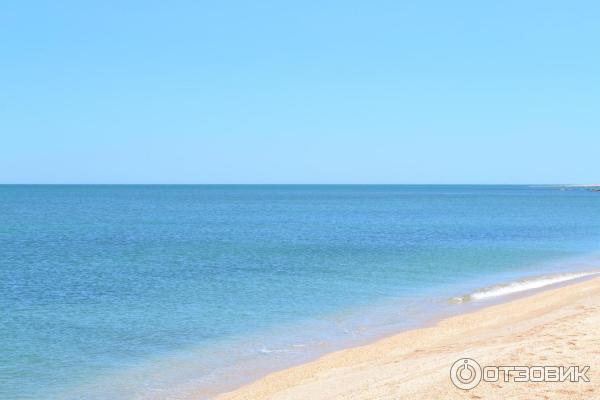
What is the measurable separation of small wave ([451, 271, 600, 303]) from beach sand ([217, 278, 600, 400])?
4.53m

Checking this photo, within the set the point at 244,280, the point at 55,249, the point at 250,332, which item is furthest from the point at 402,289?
the point at 55,249

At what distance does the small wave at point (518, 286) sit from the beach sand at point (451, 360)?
14.9 feet

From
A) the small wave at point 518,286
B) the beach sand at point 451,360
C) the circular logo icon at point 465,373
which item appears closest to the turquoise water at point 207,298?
the small wave at point 518,286

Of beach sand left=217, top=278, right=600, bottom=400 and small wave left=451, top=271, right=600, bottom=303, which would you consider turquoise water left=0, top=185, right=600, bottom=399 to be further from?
beach sand left=217, top=278, right=600, bottom=400

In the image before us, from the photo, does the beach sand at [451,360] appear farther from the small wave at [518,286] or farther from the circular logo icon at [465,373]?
the small wave at [518,286]

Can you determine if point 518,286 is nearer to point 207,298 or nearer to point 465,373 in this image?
point 207,298

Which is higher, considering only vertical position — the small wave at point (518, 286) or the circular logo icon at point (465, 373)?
the circular logo icon at point (465, 373)

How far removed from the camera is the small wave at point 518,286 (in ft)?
72.0

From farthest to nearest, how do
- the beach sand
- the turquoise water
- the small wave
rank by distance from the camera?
the small wave
the turquoise water
the beach sand

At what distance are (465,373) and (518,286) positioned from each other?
15.2 metres

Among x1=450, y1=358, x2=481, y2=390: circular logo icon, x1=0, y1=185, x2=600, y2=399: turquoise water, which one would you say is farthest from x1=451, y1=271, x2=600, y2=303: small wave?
x1=450, y1=358, x2=481, y2=390: circular logo icon

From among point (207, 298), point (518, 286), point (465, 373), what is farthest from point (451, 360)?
point (518, 286)

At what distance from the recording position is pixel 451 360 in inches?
446

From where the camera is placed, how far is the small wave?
2194 centimetres
